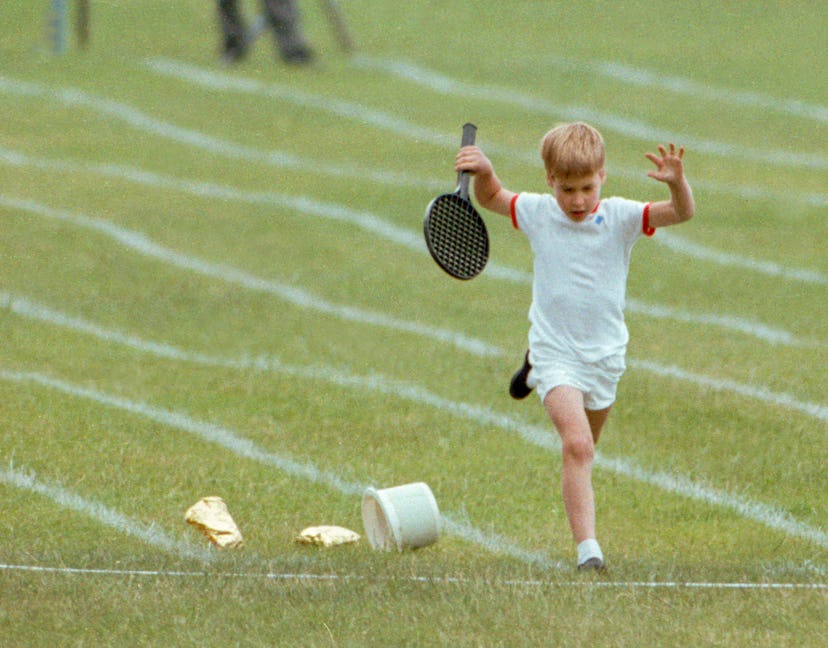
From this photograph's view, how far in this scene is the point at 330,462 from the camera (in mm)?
7102

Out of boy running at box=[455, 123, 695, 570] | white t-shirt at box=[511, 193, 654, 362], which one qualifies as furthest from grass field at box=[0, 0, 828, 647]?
white t-shirt at box=[511, 193, 654, 362]

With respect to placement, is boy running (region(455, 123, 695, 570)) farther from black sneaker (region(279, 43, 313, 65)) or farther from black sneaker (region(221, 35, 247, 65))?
black sneaker (region(221, 35, 247, 65))

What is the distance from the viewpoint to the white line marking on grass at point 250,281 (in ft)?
31.0

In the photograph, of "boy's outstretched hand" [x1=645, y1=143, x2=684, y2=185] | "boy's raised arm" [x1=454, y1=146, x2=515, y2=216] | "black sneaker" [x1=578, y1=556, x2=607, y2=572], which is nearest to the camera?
"black sneaker" [x1=578, y1=556, x2=607, y2=572]

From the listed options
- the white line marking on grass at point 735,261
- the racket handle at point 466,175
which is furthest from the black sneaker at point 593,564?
the white line marking on grass at point 735,261

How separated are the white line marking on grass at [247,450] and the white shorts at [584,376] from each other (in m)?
0.60

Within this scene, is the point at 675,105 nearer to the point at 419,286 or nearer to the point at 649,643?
the point at 419,286

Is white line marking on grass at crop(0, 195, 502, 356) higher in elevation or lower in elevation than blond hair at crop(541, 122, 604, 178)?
lower

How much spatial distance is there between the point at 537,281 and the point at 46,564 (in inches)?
77.9

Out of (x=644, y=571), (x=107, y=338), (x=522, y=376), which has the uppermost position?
(x=522, y=376)

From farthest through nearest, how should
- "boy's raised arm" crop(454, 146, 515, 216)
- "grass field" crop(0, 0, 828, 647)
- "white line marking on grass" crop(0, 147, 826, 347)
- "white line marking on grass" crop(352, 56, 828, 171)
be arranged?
"white line marking on grass" crop(352, 56, 828, 171) < "white line marking on grass" crop(0, 147, 826, 347) < "boy's raised arm" crop(454, 146, 515, 216) < "grass field" crop(0, 0, 828, 647)

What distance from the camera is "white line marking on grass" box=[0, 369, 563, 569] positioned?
601 cm

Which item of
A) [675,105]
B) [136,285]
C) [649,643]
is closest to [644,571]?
[649,643]

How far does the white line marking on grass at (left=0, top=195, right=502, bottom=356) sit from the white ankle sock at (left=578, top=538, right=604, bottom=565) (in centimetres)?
370
